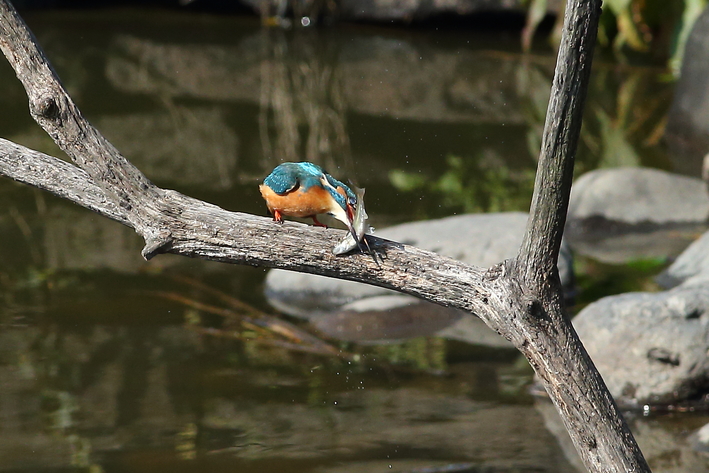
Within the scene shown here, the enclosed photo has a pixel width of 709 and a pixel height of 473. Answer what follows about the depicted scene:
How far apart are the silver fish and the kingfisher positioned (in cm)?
3

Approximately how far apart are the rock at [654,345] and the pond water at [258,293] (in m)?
0.13

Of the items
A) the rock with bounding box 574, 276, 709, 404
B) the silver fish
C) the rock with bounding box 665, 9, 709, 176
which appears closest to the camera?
the silver fish

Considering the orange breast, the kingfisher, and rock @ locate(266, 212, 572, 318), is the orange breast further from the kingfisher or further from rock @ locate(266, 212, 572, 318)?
rock @ locate(266, 212, 572, 318)

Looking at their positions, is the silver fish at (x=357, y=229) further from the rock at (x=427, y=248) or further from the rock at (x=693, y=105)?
the rock at (x=693, y=105)

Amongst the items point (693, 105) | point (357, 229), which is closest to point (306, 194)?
point (357, 229)

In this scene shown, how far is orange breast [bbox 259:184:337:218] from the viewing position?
6.13 ft

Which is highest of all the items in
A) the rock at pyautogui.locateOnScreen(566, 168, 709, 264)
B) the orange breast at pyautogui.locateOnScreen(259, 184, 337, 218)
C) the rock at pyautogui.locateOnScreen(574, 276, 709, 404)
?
the rock at pyautogui.locateOnScreen(566, 168, 709, 264)

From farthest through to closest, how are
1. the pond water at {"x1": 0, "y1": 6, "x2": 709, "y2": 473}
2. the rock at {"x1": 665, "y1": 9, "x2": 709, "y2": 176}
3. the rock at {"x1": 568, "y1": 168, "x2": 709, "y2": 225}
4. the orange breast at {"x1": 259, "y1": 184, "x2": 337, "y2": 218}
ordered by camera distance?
the rock at {"x1": 665, "y1": 9, "x2": 709, "y2": 176}
the rock at {"x1": 568, "y1": 168, "x2": 709, "y2": 225}
the pond water at {"x1": 0, "y1": 6, "x2": 709, "y2": 473}
the orange breast at {"x1": 259, "y1": 184, "x2": 337, "y2": 218}

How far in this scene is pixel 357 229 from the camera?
1774 mm

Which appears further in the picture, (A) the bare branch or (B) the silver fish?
(B) the silver fish

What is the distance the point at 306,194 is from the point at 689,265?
10.8 ft

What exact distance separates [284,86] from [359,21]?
3783 mm

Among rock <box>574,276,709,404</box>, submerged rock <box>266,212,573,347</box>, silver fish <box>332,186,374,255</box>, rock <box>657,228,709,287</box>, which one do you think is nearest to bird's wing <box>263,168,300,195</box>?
silver fish <box>332,186,374,255</box>

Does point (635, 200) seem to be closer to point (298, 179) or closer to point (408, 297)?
point (408, 297)
